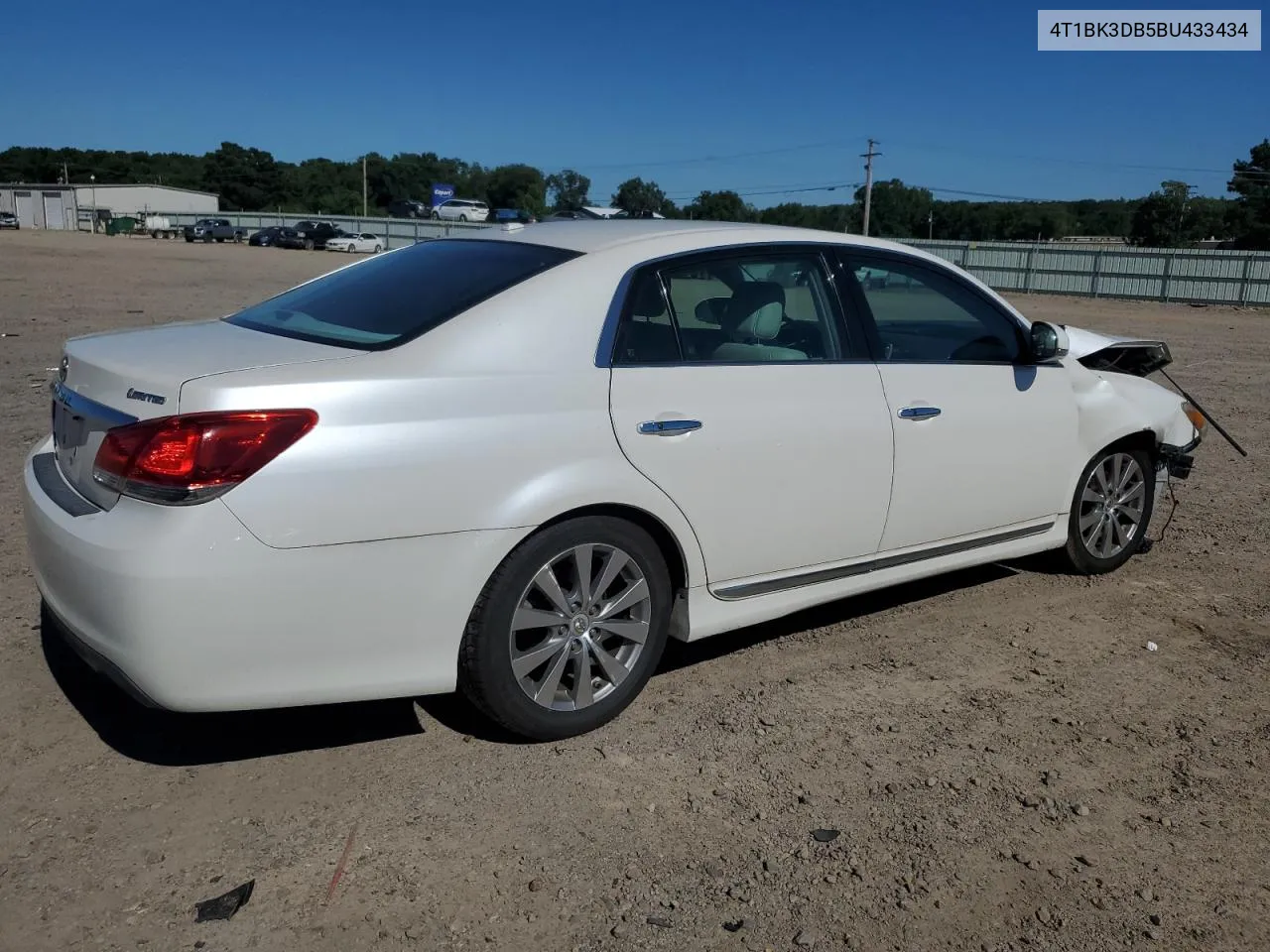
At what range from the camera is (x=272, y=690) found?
10.2 feet

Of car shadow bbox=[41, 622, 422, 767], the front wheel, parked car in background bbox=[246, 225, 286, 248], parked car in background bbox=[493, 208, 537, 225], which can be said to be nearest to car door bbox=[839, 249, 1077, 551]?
the front wheel

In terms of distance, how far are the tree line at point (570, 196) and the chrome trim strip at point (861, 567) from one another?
79.7 feet

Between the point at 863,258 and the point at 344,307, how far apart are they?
6.72 feet

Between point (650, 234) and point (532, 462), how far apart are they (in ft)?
3.76

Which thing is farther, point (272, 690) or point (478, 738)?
point (478, 738)

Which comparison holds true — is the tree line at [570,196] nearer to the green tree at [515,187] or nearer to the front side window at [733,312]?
the green tree at [515,187]

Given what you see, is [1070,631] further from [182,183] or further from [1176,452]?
[182,183]

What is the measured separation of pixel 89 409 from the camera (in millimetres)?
3342

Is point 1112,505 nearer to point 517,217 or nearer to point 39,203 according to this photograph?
point 517,217

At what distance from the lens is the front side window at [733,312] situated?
12.5 ft

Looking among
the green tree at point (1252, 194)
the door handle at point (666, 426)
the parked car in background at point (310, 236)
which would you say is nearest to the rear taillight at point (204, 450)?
the door handle at point (666, 426)

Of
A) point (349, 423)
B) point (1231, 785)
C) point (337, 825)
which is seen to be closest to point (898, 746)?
point (1231, 785)

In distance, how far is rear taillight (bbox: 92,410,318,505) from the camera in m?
2.96

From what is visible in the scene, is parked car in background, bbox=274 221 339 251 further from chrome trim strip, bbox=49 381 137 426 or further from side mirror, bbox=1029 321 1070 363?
chrome trim strip, bbox=49 381 137 426
